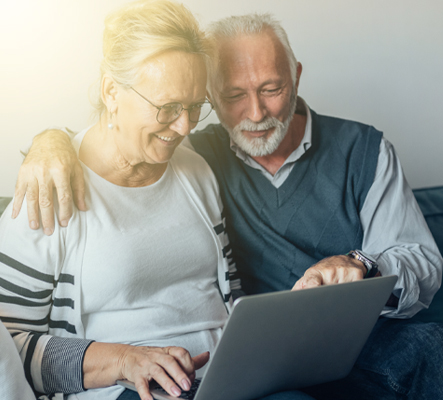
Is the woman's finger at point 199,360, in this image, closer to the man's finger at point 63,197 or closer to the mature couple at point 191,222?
the mature couple at point 191,222

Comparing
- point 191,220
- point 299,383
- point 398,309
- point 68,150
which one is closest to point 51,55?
point 68,150

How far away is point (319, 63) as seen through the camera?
1.84 meters

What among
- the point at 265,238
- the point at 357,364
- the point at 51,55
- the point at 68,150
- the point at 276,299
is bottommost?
the point at 357,364

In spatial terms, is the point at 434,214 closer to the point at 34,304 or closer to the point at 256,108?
the point at 256,108

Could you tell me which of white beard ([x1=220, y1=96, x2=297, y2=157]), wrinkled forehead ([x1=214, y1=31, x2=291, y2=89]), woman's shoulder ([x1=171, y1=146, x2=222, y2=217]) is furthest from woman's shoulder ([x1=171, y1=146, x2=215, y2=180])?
wrinkled forehead ([x1=214, y1=31, x2=291, y2=89])

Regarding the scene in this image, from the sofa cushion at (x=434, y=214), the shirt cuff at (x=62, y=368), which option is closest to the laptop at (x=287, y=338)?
the shirt cuff at (x=62, y=368)

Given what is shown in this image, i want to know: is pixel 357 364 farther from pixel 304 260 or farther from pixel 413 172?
pixel 413 172

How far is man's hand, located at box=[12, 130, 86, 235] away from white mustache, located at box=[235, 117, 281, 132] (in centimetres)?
54

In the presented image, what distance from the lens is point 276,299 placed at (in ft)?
2.52

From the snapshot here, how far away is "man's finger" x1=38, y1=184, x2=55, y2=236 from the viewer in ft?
3.35

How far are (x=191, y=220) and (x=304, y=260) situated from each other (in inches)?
16.2

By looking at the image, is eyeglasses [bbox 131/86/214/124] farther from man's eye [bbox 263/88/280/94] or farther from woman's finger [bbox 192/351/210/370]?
woman's finger [bbox 192/351/210/370]

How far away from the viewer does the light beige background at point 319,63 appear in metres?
1.40

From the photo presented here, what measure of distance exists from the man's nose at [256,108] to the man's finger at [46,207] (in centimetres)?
66
